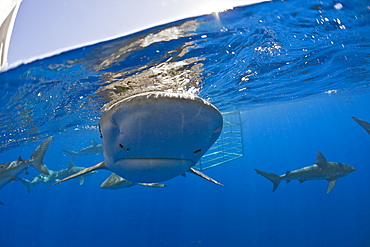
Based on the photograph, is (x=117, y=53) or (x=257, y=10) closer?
(x=257, y=10)

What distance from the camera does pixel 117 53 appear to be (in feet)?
18.6

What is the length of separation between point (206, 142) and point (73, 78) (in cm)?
622

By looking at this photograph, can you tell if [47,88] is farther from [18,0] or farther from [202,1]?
[202,1]

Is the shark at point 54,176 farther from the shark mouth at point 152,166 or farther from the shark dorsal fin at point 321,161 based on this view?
the shark dorsal fin at point 321,161

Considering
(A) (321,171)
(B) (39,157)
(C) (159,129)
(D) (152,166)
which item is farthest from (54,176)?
(A) (321,171)

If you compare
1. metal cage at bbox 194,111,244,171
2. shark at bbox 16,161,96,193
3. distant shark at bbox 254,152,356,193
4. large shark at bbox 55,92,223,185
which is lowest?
metal cage at bbox 194,111,244,171

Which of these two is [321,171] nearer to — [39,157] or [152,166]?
[152,166]

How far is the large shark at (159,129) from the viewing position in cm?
176

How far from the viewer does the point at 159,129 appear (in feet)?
6.16

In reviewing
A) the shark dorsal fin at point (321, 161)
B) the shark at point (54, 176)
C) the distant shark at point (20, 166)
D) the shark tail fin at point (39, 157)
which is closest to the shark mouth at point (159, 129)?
the shark tail fin at point (39, 157)

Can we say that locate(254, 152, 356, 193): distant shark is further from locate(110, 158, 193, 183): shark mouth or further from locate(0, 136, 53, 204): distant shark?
locate(0, 136, 53, 204): distant shark

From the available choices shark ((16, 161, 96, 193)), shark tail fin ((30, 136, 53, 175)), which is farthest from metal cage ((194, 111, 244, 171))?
shark tail fin ((30, 136, 53, 175))

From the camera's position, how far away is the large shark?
176 centimetres

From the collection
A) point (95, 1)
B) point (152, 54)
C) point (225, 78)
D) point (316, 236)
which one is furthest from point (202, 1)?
point (316, 236)
